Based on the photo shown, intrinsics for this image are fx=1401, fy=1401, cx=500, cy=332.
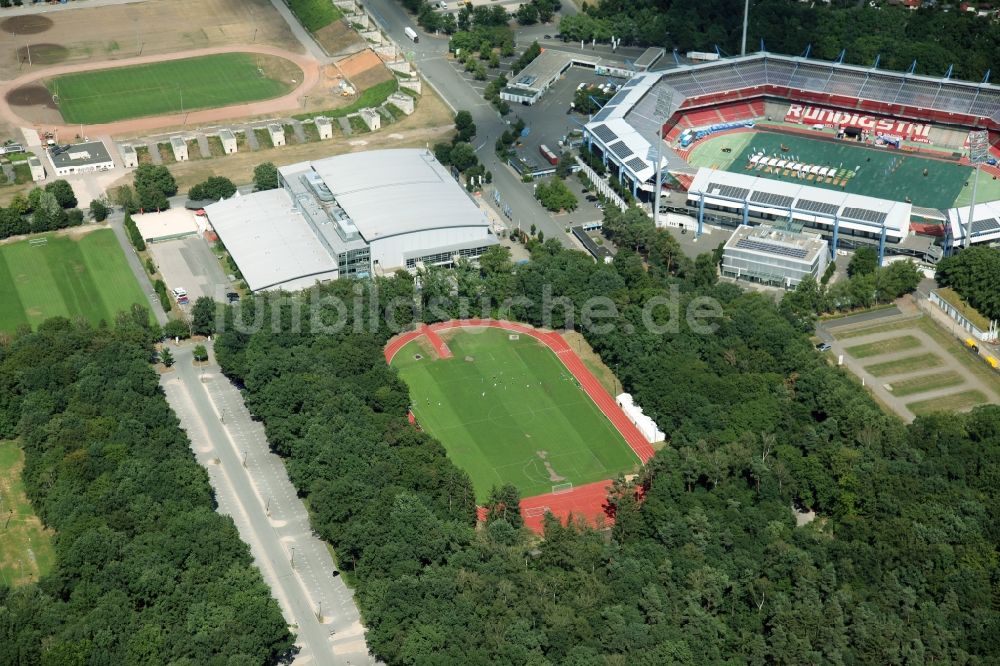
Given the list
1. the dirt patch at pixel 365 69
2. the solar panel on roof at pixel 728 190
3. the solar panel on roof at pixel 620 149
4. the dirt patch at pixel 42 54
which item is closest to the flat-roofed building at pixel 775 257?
the solar panel on roof at pixel 728 190

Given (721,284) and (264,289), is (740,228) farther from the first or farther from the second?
(264,289)

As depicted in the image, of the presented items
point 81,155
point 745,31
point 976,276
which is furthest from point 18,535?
point 745,31

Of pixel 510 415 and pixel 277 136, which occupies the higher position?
pixel 510 415

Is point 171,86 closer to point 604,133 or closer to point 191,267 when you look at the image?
point 191,267

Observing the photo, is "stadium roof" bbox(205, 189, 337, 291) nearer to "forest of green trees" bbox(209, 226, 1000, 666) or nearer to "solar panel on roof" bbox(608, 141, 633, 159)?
"forest of green trees" bbox(209, 226, 1000, 666)

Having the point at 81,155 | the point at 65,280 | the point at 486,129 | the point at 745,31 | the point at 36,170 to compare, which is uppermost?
the point at 745,31

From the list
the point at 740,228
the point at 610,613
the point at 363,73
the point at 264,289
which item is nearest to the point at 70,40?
the point at 363,73
